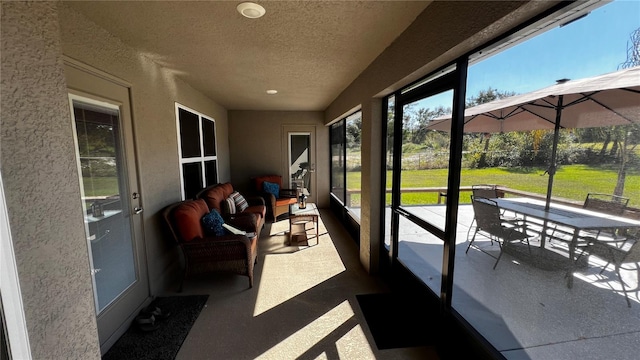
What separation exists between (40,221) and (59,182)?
15 centimetres

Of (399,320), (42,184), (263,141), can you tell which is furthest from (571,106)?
(263,141)

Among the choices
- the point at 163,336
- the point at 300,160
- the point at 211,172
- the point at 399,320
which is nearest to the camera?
the point at 163,336

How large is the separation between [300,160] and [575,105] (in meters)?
5.38

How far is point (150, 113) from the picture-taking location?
254cm

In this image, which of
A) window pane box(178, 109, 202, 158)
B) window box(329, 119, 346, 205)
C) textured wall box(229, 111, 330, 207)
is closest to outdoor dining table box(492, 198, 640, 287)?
window pane box(178, 109, 202, 158)

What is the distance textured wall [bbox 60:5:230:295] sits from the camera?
174cm

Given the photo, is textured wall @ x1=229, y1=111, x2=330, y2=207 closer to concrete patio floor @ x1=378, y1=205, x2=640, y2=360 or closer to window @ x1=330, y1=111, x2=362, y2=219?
window @ x1=330, y1=111, x2=362, y2=219

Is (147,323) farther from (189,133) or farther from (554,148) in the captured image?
(554,148)

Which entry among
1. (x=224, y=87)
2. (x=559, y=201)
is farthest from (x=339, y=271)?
(x=224, y=87)

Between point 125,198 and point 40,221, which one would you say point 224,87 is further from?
point 40,221

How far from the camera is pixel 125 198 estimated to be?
2.16m

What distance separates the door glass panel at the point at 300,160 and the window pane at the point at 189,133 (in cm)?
248

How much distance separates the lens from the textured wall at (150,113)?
5.72ft

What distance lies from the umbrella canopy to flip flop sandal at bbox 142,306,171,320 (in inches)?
116
